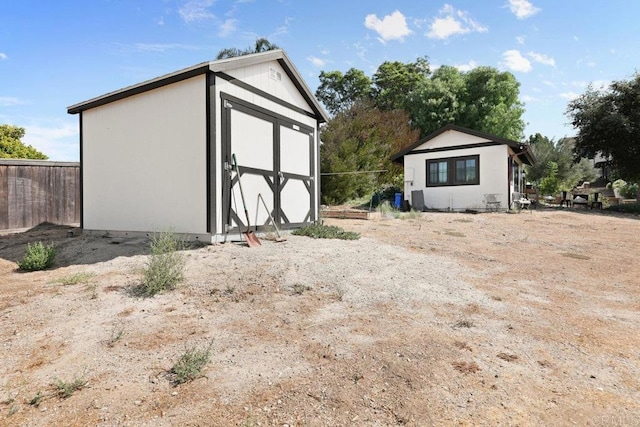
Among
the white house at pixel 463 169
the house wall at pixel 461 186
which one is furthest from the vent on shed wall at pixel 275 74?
the house wall at pixel 461 186

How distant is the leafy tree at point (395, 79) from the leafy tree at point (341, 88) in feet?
4.18

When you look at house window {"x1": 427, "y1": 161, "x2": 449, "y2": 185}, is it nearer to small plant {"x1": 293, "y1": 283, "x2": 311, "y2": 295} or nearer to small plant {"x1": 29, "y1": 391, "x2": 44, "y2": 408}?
small plant {"x1": 293, "y1": 283, "x2": 311, "y2": 295}

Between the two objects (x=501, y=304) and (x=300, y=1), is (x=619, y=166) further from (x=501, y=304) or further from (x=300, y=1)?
(x=501, y=304)

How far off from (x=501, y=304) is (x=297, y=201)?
18.9ft

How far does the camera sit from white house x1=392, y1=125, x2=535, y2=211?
1553cm

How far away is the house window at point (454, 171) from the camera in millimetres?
16234

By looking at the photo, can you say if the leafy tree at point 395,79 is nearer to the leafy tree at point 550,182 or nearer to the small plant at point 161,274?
the leafy tree at point 550,182

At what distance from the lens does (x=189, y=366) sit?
240 centimetres

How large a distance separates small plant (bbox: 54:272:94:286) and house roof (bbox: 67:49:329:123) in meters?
3.86

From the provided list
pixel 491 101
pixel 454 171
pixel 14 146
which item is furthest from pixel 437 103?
pixel 14 146

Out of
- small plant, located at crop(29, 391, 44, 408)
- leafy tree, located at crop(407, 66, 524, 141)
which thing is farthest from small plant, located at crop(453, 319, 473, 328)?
leafy tree, located at crop(407, 66, 524, 141)

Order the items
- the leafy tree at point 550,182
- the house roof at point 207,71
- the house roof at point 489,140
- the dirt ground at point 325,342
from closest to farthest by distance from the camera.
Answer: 1. the dirt ground at point 325,342
2. the house roof at point 207,71
3. the house roof at point 489,140
4. the leafy tree at point 550,182

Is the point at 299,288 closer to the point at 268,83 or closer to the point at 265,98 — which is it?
the point at 265,98

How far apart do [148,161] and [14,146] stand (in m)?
22.6
